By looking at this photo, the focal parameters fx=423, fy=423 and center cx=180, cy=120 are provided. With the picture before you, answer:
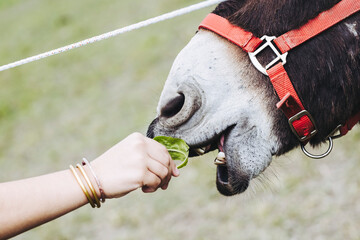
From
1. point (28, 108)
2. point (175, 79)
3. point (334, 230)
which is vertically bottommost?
point (28, 108)

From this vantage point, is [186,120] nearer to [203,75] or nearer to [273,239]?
[203,75]

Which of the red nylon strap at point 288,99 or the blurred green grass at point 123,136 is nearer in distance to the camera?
the red nylon strap at point 288,99

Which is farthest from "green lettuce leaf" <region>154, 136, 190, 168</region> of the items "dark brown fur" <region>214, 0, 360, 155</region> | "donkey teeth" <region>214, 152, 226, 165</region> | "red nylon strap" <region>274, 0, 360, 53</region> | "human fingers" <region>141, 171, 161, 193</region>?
"red nylon strap" <region>274, 0, 360, 53</region>

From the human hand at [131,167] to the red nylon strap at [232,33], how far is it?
527 mm

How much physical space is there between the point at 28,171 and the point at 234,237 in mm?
2837

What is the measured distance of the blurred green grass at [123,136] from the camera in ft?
10.5

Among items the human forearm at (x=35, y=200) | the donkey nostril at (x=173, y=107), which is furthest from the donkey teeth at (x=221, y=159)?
the human forearm at (x=35, y=200)

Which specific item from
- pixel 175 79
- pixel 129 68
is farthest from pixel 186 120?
pixel 129 68

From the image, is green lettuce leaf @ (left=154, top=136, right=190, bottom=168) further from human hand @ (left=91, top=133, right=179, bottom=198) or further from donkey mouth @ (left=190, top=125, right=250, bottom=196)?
human hand @ (left=91, top=133, right=179, bottom=198)

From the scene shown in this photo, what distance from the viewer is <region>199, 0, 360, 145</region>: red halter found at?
5.05ft

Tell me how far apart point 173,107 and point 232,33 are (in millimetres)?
360

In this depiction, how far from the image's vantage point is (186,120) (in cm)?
159

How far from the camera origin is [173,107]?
1.61m

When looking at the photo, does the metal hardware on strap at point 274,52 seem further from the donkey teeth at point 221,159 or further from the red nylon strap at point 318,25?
the donkey teeth at point 221,159
